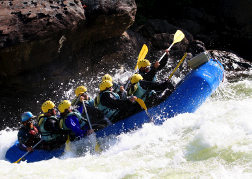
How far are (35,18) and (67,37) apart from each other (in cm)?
95

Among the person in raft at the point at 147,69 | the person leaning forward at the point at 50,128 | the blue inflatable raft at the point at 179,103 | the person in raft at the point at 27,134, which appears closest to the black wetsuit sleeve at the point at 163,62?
the person in raft at the point at 147,69

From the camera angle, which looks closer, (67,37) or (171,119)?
(171,119)

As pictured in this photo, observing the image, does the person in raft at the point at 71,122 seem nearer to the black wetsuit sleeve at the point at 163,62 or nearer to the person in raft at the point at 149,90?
the person in raft at the point at 149,90

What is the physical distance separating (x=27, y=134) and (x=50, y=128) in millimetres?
588

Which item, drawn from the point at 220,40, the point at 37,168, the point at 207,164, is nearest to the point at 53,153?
the point at 37,168

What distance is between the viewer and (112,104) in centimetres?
439

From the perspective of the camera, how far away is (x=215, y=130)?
3.74m

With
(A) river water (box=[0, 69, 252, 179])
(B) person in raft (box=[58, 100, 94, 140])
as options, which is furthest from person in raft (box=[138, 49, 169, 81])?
(B) person in raft (box=[58, 100, 94, 140])

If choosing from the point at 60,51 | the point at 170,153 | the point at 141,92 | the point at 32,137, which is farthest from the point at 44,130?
the point at 60,51

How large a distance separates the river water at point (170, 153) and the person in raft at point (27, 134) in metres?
0.44

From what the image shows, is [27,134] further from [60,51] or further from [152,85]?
[60,51]

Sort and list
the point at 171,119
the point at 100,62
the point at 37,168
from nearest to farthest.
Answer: the point at 37,168
the point at 171,119
the point at 100,62

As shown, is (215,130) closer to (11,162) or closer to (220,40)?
(11,162)

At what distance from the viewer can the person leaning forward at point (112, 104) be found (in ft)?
14.4
